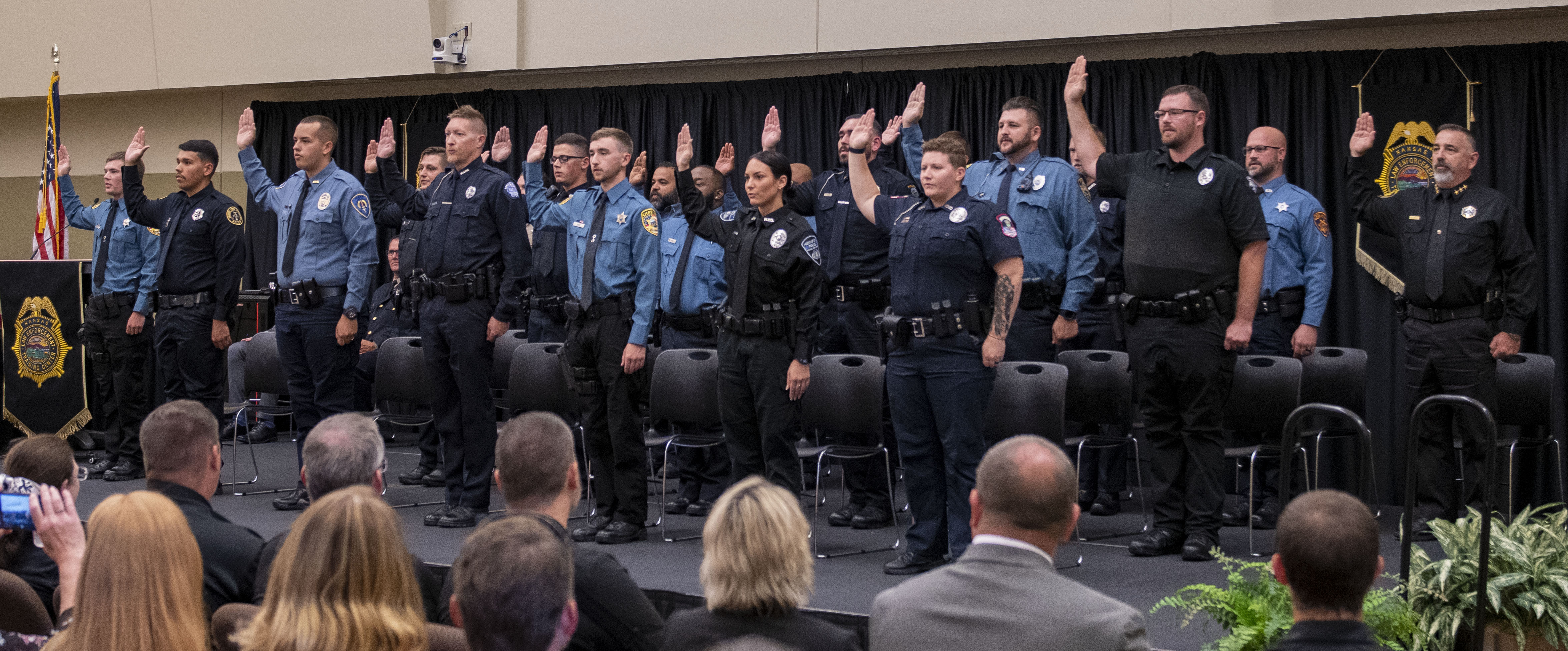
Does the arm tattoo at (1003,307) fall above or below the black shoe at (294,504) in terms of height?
above

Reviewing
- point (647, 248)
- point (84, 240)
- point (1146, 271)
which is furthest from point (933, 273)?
point (84, 240)

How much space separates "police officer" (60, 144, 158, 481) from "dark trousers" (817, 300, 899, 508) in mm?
3752

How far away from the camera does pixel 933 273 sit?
479cm

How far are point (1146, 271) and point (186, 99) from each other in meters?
8.70

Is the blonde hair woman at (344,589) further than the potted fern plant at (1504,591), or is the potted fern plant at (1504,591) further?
the potted fern plant at (1504,591)

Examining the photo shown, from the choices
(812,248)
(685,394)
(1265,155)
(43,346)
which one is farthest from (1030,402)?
(43,346)

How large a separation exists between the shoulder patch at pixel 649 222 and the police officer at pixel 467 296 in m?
0.68

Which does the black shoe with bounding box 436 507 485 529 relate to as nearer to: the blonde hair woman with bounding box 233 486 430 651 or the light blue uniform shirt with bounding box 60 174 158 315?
the light blue uniform shirt with bounding box 60 174 158 315

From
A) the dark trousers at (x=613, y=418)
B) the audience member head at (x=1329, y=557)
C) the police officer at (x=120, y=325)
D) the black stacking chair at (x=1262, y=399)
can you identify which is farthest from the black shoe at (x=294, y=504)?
the audience member head at (x=1329, y=557)

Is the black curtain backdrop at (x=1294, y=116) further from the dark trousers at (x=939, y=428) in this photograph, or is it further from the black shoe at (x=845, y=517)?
the dark trousers at (x=939, y=428)

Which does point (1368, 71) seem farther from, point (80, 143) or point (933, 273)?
point (80, 143)

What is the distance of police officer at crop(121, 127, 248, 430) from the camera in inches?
277

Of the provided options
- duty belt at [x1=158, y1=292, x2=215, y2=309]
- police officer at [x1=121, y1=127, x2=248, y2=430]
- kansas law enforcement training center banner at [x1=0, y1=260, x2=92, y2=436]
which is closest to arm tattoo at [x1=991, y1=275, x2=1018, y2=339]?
police officer at [x1=121, y1=127, x2=248, y2=430]

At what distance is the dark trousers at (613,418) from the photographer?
18.1ft
